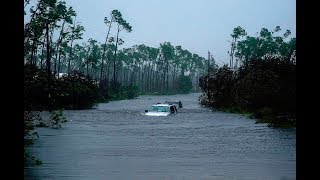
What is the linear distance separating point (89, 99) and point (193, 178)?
171ft

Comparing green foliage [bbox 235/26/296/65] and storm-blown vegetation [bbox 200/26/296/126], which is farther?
green foliage [bbox 235/26/296/65]

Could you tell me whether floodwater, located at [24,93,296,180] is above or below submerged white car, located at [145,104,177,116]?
below

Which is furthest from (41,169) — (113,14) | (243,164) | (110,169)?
(113,14)

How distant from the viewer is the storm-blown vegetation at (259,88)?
34.5 m

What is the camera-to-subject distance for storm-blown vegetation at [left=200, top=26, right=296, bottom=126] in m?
34.5

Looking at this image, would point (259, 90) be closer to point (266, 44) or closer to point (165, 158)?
point (165, 158)

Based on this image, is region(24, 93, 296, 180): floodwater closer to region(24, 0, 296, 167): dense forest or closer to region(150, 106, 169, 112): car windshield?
region(24, 0, 296, 167): dense forest

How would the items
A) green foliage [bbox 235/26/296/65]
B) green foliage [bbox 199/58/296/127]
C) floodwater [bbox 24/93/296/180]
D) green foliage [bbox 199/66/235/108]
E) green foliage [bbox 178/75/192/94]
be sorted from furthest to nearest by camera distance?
green foliage [bbox 178/75/192/94] → green foliage [bbox 235/26/296/65] → green foliage [bbox 199/66/235/108] → green foliage [bbox 199/58/296/127] → floodwater [bbox 24/93/296/180]

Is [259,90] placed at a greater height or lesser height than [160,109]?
greater

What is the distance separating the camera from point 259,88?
45.3 metres

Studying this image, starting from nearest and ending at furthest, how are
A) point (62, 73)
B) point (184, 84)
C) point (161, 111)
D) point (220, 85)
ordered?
1. point (161, 111)
2. point (220, 85)
3. point (62, 73)
4. point (184, 84)

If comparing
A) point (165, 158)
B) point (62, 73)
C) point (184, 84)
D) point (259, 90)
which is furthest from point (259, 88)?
point (184, 84)

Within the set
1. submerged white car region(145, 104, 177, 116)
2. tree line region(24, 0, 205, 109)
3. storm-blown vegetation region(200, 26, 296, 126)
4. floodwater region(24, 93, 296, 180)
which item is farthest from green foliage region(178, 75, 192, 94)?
floodwater region(24, 93, 296, 180)
